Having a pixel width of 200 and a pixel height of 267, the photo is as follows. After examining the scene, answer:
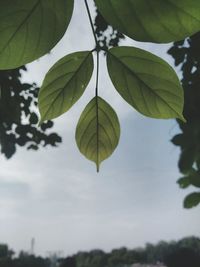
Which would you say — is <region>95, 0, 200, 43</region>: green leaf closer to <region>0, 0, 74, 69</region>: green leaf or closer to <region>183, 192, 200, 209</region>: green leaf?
<region>0, 0, 74, 69</region>: green leaf

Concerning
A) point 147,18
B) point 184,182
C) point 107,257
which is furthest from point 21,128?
point 107,257

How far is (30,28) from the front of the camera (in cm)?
33

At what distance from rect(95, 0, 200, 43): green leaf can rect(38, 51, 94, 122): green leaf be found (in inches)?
4.2

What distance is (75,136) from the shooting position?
1.54 feet

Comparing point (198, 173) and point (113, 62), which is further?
point (198, 173)

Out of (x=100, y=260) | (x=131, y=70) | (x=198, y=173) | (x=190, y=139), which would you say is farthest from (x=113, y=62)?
(x=100, y=260)

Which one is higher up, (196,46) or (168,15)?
(196,46)

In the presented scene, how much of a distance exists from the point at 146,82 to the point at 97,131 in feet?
0.33

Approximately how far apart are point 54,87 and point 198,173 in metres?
1.44

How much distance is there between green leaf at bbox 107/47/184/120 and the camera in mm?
366

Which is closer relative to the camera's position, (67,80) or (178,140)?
(67,80)

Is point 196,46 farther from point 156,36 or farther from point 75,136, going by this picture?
point 156,36

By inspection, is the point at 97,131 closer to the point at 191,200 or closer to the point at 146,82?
the point at 146,82

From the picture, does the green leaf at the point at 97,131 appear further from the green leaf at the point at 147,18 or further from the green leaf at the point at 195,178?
the green leaf at the point at 195,178
